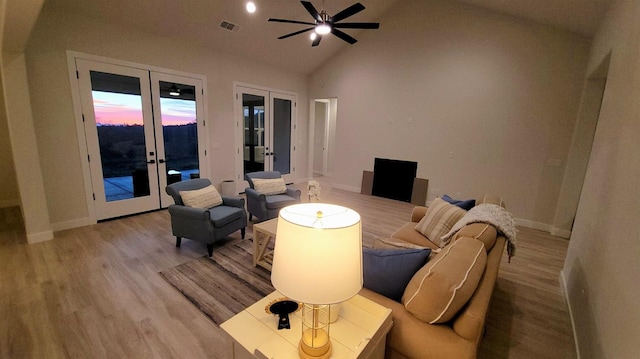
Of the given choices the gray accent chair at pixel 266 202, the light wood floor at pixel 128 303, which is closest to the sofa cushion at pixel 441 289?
the light wood floor at pixel 128 303

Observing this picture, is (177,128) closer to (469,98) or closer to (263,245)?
(263,245)

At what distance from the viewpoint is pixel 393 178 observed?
6.04m

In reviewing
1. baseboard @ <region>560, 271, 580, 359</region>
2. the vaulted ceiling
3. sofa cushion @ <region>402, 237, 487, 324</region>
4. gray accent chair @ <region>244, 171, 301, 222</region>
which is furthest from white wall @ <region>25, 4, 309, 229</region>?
baseboard @ <region>560, 271, 580, 359</region>

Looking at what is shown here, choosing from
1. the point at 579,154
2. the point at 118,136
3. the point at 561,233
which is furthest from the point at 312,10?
the point at 561,233

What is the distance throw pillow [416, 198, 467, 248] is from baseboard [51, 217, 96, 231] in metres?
4.76

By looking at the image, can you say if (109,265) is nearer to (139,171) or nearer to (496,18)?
(139,171)

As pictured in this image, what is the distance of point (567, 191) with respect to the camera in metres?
4.11

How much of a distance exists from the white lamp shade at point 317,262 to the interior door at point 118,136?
448 centimetres

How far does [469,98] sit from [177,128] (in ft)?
18.1

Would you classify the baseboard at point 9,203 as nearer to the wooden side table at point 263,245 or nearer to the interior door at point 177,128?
the interior door at point 177,128

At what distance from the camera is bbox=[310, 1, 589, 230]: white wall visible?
165 inches

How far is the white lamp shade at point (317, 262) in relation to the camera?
34.6 inches

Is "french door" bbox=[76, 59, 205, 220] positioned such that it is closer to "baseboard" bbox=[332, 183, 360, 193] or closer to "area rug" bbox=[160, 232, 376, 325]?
"area rug" bbox=[160, 232, 376, 325]

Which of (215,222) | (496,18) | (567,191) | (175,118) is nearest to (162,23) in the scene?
(175,118)
